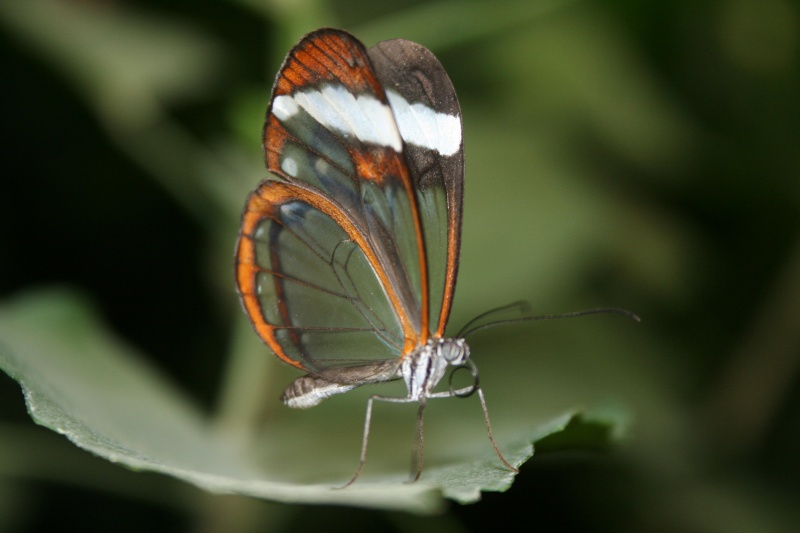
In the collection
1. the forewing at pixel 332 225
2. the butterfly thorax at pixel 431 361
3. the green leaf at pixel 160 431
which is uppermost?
the forewing at pixel 332 225

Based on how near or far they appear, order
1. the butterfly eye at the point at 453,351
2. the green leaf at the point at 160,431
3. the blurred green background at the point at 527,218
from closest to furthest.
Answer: the green leaf at the point at 160,431
the butterfly eye at the point at 453,351
the blurred green background at the point at 527,218

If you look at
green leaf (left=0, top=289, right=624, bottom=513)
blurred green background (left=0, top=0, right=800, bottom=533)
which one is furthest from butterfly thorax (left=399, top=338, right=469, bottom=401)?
blurred green background (left=0, top=0, right=800, bottom=533)

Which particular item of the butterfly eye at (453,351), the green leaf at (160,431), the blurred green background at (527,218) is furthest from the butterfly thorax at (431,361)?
the blurred green background at (527,218)

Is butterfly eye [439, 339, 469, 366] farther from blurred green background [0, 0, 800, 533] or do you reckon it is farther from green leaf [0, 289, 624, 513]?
blurred green background [0, 0, 800, 533]

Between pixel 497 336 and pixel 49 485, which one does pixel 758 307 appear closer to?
pixel 497 336

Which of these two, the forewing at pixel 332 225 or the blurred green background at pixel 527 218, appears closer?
the forewing at pixel 332 225

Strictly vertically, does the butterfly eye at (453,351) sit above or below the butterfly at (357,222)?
below

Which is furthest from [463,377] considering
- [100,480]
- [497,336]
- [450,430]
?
Result: [100,480]

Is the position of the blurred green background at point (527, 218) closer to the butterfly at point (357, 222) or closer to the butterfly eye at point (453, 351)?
the butterfly at point (357, 222)
